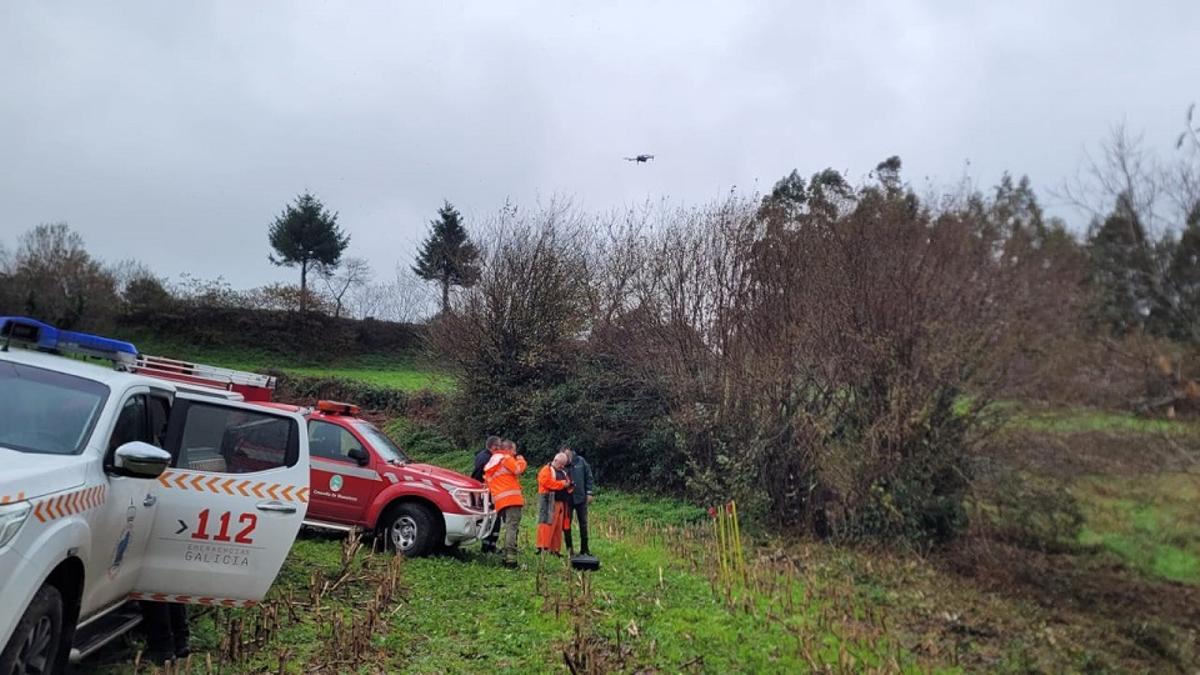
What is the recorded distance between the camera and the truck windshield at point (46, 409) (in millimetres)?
4703

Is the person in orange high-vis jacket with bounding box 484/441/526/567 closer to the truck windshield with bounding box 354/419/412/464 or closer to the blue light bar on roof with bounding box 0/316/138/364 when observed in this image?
the truck windshield with bounding box 354/419/412/464

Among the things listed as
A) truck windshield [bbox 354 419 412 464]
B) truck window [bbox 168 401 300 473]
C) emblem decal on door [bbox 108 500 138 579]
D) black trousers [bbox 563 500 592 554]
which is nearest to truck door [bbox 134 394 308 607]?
truck window [bbox 168 401 300 473]

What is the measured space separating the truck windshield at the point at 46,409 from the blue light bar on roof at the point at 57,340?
36cm

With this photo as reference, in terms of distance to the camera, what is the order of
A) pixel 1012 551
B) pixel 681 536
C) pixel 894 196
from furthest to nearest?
pixel 681 536 → pixel 894 196 → pixel 1012 551

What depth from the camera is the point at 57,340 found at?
5.85 meters

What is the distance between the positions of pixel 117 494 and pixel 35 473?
92 cm

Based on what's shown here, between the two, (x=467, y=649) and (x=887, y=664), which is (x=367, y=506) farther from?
(x=887, y=664)

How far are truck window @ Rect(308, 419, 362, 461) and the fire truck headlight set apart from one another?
705 centimetres

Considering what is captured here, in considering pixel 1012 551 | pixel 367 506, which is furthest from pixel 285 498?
pixel 1012 551

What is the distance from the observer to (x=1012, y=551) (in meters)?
10.1

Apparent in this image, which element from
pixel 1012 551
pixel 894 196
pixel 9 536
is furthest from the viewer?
pixel 894 196

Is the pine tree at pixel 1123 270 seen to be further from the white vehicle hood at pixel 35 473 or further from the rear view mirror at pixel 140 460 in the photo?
the white vehicle hood at pixel 35 473

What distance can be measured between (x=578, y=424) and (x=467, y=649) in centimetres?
1587

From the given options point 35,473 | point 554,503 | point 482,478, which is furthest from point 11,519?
point 482,478
